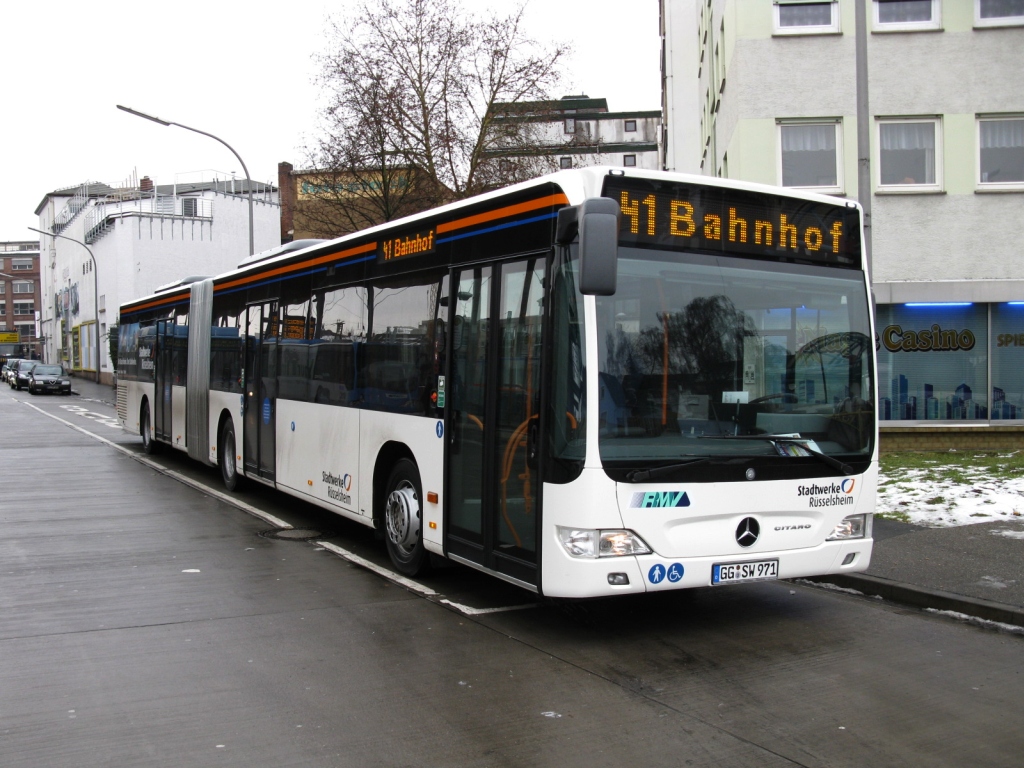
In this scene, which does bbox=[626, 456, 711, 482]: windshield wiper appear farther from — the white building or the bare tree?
the white building

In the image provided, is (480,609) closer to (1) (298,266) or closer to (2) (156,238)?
(1) (298,266)

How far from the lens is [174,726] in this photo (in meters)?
4.96

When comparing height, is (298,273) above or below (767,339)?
above

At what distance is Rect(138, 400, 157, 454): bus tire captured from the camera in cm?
1956

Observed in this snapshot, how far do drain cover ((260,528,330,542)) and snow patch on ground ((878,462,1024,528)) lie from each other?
20.7 feet

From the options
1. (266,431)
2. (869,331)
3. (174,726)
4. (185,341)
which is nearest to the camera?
(174,726)

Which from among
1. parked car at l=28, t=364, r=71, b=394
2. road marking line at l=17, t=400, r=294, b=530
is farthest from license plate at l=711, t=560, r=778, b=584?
parked car at l=28, t=364, r=71, b=394

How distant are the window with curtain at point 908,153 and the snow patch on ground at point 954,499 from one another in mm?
7611

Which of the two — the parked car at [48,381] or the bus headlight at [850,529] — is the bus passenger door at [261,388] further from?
the parked car at [48,381]

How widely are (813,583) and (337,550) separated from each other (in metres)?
4.51

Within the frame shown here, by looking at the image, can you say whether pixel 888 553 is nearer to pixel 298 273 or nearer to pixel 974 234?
pixel 298 273

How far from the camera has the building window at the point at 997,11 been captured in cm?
1898

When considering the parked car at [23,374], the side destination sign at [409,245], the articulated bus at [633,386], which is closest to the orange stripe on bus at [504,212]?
the articulated bus at [633,386]

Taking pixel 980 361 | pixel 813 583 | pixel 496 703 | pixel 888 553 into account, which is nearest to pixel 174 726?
pixel 496 703
